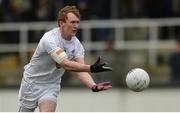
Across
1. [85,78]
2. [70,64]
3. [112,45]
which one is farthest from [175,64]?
[70,64]

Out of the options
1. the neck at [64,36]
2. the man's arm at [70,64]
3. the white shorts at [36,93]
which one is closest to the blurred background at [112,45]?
the white shorts at [36,93]

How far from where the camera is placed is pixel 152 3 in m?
21.5

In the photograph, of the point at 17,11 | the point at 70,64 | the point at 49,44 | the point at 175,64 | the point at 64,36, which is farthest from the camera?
the point at 17,11

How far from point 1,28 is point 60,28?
29.9ft

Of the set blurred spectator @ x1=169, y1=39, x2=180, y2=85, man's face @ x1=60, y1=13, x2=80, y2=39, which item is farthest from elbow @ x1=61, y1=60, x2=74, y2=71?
blurred spectator @ x1=169, y1=39, x2=180, y2=85

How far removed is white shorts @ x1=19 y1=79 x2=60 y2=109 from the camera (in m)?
12.9

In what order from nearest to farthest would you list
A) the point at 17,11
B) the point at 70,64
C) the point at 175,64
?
the point at 70,64 → the point at 175,64 → the point at 17,11

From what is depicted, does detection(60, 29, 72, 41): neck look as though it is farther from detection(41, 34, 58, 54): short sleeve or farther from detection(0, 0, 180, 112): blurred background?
detection(0, 0, 180, 112): blurred background

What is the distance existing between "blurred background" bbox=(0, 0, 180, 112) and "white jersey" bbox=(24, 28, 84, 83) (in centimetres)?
751

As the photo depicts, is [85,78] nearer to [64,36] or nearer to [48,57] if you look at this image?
[48,57]

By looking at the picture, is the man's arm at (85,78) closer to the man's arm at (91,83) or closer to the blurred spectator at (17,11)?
the man's arm at (91,83)

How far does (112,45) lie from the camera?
826 inches

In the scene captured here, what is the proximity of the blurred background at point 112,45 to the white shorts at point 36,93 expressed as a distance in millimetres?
7343

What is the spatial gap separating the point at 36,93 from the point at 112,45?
8.04m
